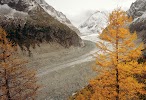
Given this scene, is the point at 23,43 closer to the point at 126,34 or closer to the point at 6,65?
the point at 6,65

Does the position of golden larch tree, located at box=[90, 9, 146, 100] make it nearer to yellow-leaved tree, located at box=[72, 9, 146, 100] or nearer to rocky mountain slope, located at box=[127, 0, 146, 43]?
yellow-leaved tree, located at box=[72, 9, 146, 100]

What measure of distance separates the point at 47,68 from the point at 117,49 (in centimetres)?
4944

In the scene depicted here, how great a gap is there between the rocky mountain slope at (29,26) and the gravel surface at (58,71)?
4.34 metres

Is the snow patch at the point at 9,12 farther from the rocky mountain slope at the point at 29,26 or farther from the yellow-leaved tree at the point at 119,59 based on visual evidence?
the yellow-leaved tree at the point at 119,59

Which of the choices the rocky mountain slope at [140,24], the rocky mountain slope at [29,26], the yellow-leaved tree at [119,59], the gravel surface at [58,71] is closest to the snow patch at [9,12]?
the rocky mountain slope at [29,26]

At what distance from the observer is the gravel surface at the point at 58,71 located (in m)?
46.9

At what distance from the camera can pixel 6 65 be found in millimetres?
27078

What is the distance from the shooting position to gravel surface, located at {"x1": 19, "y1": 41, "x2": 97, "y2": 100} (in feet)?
154

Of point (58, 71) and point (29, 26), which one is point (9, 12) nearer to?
point (29, 26)

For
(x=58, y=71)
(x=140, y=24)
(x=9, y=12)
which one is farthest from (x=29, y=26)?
(x=140, y=24)

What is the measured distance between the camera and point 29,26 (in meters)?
96.4

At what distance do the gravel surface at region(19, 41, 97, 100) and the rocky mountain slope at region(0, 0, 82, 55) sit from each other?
4345 mm

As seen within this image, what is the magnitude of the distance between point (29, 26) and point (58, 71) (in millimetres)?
35972

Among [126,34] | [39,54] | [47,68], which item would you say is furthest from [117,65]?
[39,54]
